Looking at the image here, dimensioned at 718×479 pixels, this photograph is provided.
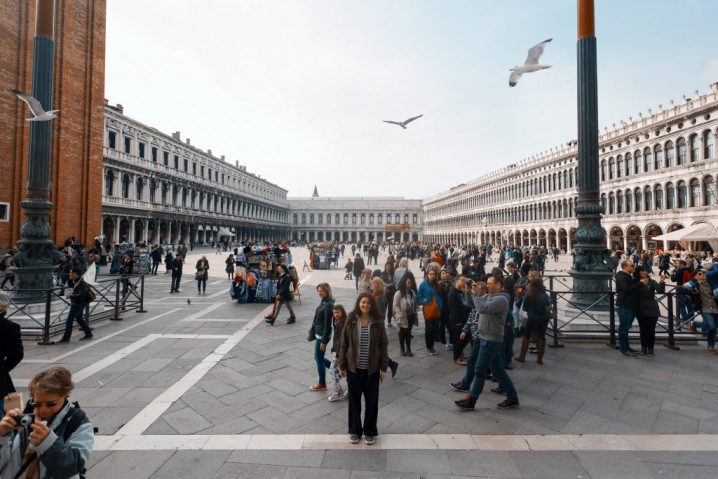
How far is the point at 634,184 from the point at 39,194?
42.0m

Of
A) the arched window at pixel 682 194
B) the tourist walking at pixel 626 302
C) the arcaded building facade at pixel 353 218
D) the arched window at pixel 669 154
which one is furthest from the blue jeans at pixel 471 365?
the arcaded building facade at pixel 353 218

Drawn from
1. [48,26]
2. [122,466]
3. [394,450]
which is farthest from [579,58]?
[48,26]

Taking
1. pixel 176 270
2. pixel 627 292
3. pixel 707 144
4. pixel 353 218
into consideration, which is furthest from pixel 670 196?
pixel 353 218

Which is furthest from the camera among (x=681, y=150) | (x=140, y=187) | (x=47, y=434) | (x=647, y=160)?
(x=140, y=187)

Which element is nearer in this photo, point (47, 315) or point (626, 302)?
point (626, 302)

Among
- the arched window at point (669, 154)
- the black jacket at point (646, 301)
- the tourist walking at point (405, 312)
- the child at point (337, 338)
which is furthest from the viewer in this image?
the arched window at point (669, 154)

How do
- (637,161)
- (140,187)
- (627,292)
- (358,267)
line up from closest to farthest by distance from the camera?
(627,292) < (358,267) < (637,161) < (140,187)

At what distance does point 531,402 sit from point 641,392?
5.02 ft

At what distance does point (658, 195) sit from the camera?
3014 centimetres

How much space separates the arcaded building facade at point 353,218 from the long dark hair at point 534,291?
293 feet

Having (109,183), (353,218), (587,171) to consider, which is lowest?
(587,171)

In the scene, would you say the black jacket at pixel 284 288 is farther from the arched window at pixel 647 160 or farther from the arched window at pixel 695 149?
the arched window at pixel 647 160

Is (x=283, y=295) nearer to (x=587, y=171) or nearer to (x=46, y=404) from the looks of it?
(x=46, y=404)

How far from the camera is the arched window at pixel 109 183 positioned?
31.2 metres
